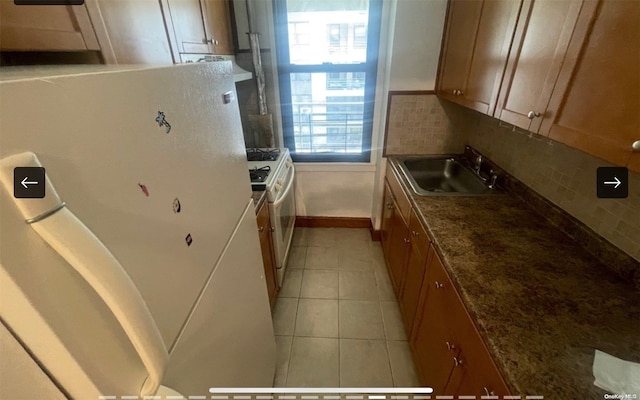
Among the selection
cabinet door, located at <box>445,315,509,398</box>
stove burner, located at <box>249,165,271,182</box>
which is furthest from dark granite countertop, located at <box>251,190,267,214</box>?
cabinet door, located at <box>445,315,509,398</box>

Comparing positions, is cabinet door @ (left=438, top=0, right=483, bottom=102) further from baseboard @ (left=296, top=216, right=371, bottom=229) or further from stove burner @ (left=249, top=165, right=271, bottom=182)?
baseboard @ (left=296, top=216, right=371, bottom=229)

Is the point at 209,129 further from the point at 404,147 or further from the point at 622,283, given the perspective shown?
the point at 404,147

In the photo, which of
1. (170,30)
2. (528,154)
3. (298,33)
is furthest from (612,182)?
(298,33)

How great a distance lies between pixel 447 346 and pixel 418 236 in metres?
0.57

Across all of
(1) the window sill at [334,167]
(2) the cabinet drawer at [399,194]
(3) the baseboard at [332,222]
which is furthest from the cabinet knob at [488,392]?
(3) the baseboard at [332,222]

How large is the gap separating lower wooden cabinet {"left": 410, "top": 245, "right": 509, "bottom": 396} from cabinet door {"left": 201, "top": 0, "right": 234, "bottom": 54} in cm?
181

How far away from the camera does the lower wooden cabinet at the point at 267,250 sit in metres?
1.64

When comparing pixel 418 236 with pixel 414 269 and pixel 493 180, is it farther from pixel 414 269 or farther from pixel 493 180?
pixel 493 180

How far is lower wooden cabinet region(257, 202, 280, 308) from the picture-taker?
1.64m

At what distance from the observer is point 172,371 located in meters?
0.60

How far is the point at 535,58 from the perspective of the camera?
3.53 feet

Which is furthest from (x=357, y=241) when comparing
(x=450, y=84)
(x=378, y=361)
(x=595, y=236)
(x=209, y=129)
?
(x=209, y=129)

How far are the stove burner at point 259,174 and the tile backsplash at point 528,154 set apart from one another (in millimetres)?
1043

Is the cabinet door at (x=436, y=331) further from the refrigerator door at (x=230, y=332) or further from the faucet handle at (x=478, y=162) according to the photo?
the faucet handle at (x=478, y=162)
